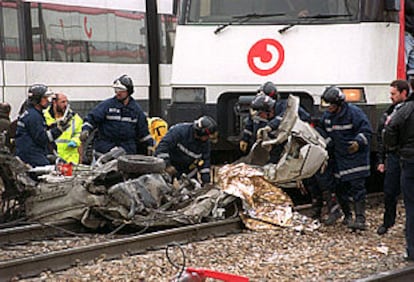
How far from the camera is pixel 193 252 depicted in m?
7.91

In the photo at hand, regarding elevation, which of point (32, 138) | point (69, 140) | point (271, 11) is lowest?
point (69, 140)

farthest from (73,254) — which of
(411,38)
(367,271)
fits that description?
(411,38)

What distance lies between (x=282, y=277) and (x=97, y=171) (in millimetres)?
2897

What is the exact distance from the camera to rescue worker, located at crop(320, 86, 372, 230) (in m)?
9.18

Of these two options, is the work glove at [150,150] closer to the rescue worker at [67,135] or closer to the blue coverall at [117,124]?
the blue coverall at [117,124]

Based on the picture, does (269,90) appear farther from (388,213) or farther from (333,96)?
(388,213)

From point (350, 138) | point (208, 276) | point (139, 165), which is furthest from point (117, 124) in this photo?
point (208, 276)

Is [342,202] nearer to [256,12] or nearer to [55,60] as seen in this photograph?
[256,12]

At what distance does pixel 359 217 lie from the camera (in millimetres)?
9234

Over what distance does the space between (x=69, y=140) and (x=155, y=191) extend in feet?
8.13

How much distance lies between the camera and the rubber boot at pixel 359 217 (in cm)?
919

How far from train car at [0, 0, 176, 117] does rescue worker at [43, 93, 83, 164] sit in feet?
6.54

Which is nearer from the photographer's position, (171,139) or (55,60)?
(171,139)

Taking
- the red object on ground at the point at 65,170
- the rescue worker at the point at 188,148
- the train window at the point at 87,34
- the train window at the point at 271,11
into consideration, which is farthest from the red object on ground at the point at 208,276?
the train window at the point at 87,34
